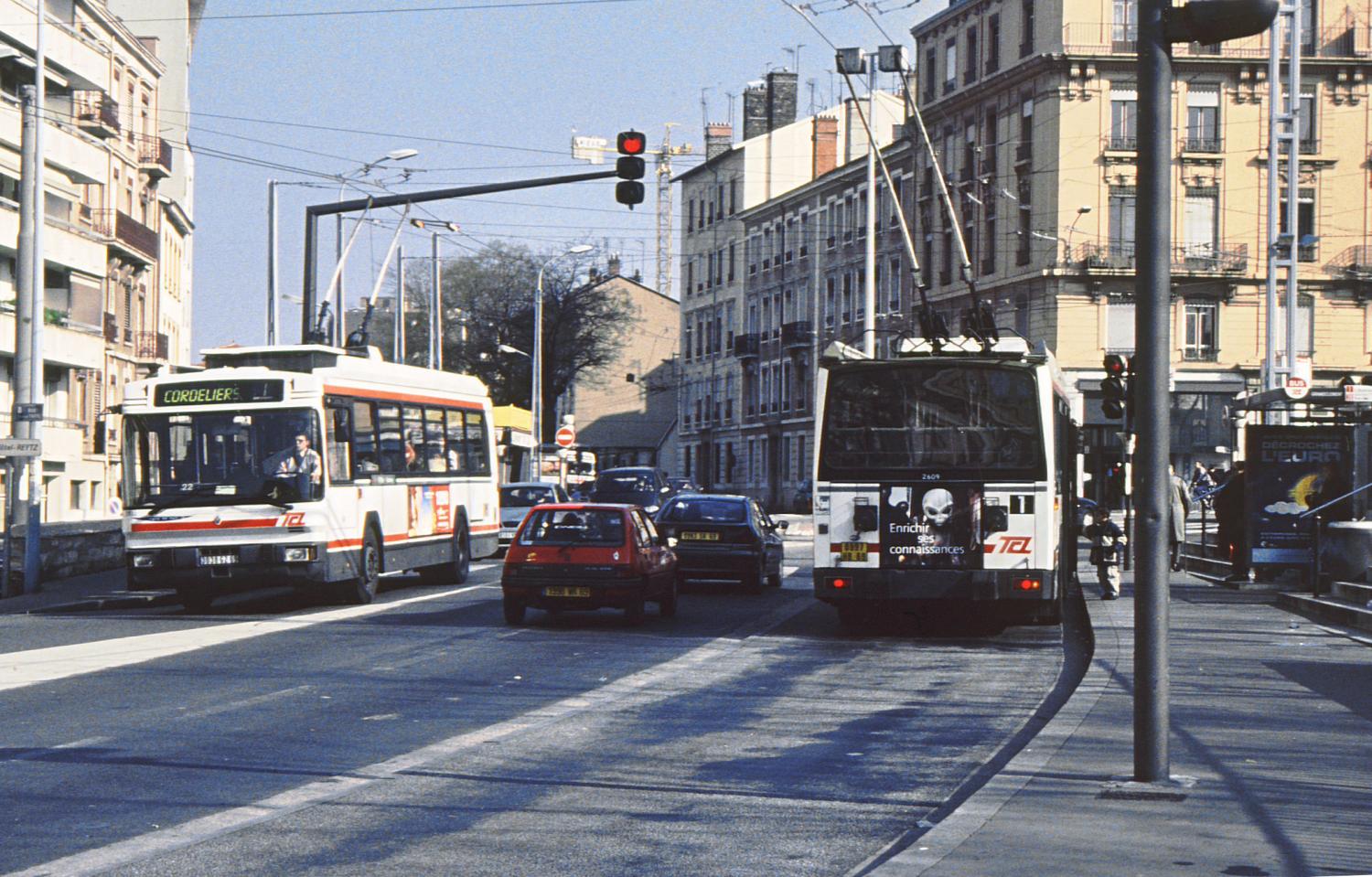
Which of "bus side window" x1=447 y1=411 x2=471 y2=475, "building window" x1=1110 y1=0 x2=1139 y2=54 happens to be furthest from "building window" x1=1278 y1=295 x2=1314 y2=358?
"bus side window" x1=447 y1=411 x2=471 y2=475

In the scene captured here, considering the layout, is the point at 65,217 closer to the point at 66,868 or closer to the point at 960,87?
the point at 960,87

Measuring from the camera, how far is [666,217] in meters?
156

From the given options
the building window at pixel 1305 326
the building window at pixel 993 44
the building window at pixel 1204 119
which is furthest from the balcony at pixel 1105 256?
the building window at pixel 993 44

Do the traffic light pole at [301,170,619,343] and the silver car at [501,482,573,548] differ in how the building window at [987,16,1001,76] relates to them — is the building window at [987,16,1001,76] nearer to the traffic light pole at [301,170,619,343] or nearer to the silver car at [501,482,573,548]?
the silver car at [501,482,573,548]

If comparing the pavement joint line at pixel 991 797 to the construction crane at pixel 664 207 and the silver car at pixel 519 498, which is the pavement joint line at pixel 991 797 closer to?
the silver car at pixel 519 498

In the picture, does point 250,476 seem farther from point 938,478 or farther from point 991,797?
point 991,797

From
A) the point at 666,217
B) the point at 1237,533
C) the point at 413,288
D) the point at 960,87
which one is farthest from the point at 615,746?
the point at 666,217

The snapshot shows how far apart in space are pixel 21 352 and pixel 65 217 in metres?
38.1

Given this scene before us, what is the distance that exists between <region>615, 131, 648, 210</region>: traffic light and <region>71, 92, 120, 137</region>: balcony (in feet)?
144

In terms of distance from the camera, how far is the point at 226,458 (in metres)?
24.4

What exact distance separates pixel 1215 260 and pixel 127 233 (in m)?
38.2

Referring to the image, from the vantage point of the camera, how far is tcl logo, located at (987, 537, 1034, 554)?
20906 millimetres

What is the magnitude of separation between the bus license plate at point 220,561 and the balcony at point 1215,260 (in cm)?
4697

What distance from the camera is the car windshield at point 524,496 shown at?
4294cm
